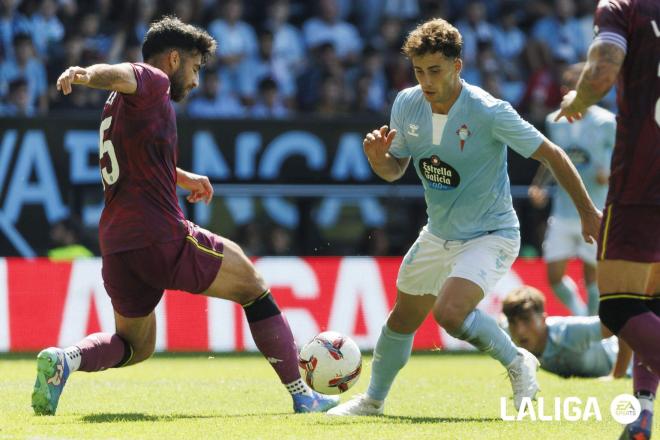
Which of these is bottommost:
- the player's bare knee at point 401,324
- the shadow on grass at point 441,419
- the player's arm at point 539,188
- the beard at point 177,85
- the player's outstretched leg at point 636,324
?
the shadow on grass at point 441,419

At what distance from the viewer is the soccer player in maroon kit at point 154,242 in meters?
7.09

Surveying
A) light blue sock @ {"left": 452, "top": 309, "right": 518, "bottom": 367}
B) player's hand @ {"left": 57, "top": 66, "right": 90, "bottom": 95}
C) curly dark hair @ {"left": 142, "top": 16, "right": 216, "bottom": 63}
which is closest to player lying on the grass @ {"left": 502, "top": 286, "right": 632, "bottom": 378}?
light blue sock @ {"left": 452, "top": 309, "right": 518, "bottom": 367}

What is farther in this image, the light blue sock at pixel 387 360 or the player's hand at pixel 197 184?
the player's hand at pixel 197 184

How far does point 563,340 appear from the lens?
9508mm

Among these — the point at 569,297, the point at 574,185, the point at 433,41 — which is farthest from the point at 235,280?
the point at 569,297

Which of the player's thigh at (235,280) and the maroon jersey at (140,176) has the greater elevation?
the maroon jersey at (140,176)

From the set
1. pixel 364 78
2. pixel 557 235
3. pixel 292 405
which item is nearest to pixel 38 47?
pixel 364 78

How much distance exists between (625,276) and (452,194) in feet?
5.76

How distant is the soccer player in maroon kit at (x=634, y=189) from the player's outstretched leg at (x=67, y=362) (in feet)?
10.1

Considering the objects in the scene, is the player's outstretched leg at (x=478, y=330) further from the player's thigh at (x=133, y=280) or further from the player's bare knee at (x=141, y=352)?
the player's bare knee at (x=141, y=352)

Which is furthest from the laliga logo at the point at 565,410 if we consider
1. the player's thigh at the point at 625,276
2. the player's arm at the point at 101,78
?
the player's arm at the point at 101,78

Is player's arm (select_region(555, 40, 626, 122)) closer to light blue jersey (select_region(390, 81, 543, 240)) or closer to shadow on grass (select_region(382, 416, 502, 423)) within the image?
light blue jersey (select_region(390, 81, 543, 240))

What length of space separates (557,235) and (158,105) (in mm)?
5990

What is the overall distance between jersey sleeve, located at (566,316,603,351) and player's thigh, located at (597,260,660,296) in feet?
11.4
